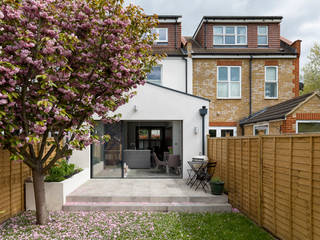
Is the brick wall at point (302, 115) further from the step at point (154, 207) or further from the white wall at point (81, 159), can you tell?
the white wall at point (81, 159)

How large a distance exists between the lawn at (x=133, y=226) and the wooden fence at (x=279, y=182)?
46 centimetres

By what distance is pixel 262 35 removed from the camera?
43.6 feet

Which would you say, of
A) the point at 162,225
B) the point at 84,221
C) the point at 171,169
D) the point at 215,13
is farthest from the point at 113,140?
the point at 215,13

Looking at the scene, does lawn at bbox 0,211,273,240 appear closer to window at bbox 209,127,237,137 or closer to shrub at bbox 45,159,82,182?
shrub at bbox 45,159,82,182

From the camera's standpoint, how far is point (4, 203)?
16.9 feet

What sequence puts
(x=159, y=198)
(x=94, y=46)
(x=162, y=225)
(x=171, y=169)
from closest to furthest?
(x=94, y=46), (x=162, y=225), (x=159, y=198), (x=171, y=169)

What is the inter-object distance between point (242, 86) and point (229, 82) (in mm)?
747

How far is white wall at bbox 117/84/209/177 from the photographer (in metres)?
8.91

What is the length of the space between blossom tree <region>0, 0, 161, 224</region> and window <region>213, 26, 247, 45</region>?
9.44 m

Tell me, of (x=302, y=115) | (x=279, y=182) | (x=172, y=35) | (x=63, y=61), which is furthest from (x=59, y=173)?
(x=172, y=35)

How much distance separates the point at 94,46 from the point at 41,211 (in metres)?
3.87

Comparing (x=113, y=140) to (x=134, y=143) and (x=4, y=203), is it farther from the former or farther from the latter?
(x=134, y=143)

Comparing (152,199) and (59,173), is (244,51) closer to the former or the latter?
(152,199)

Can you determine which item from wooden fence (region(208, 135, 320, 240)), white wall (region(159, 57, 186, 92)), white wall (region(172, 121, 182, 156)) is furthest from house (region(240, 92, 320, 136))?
white wall (region(159, 57, 186, 92))
